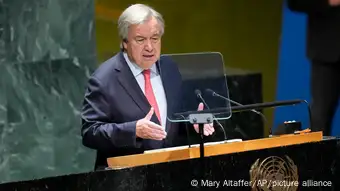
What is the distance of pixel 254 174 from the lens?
255cm

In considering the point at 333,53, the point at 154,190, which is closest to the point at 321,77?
the point at 333,53

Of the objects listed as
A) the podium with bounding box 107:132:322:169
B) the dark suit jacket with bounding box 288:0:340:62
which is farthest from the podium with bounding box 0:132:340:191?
the dark suit jacket with bounding box 288:0:340:62

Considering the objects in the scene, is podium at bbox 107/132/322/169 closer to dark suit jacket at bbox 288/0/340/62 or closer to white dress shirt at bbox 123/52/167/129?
white dress shirt at bbox 123/52/167/129

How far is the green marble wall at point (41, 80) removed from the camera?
13.9 ft

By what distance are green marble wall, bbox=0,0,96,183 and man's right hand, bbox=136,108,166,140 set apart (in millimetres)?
1850

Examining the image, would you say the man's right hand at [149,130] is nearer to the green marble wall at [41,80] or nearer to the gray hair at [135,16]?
the gray hair at [135,16]

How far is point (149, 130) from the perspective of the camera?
255 cm

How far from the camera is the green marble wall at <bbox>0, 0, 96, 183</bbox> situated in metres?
4.24

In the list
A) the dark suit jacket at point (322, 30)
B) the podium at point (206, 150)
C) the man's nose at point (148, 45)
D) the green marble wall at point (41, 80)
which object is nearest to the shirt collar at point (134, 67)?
the man's nose at point (148, 45)

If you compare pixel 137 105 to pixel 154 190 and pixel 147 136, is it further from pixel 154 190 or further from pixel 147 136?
pixel 154 190

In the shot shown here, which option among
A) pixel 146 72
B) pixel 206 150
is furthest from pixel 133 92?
pixel 206 150

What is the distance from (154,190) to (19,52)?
7.05 feet

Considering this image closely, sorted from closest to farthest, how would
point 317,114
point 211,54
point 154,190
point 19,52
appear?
point 154,190 < point 211,54 < point 19,52 < point 317,114

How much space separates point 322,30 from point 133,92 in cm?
214
